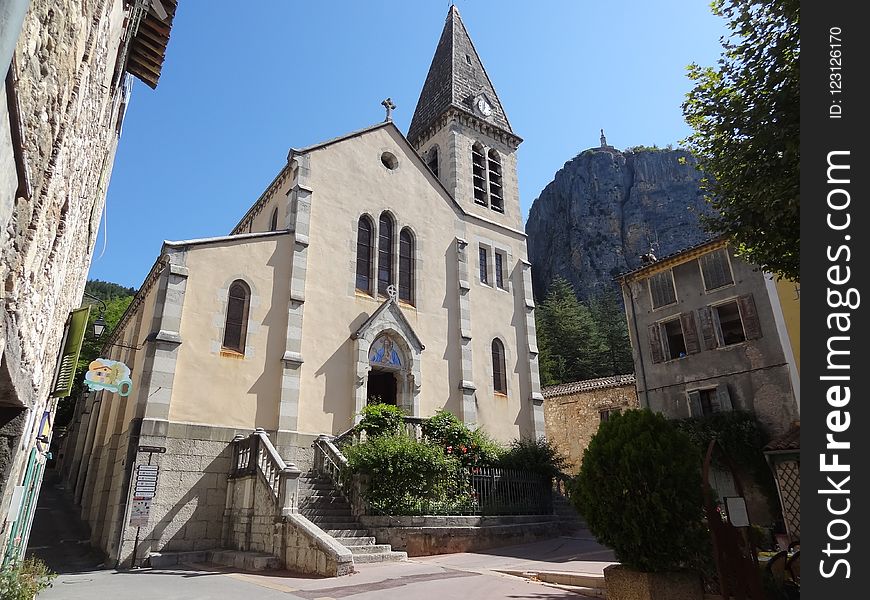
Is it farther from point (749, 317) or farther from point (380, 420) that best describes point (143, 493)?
point (749, 317)

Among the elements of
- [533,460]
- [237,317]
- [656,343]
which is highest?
[656,343]

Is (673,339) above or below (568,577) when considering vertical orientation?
above

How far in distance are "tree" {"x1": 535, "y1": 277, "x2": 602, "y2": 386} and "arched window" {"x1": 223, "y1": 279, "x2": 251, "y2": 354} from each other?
30.0 m

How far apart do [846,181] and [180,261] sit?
14084 millimetres

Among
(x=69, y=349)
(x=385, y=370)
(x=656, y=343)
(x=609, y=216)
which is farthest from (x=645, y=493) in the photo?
(x=609, y=216)

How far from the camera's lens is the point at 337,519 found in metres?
12.2

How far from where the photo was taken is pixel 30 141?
10.1 feet

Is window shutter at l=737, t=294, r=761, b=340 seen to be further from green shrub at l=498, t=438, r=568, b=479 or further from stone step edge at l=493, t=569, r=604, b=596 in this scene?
stone step edge at l=493, t=569, r=604, b=596

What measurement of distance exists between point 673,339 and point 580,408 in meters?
7.66

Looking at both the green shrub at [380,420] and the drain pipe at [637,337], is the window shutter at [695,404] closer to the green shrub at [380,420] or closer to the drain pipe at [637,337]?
the drain pipe at [637,337]

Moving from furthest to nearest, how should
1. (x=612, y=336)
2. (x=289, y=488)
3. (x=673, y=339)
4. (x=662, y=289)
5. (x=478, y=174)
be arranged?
(x=612, y=336)
(x=478, y=174)
(x=662, y=289)
(x=673, y=339)
(x=289, y=488)

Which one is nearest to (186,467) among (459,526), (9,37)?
(459,526)


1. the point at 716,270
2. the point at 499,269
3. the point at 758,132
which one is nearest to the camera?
the point at 758,132

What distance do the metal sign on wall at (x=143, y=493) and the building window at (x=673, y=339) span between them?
18075 millimetres
